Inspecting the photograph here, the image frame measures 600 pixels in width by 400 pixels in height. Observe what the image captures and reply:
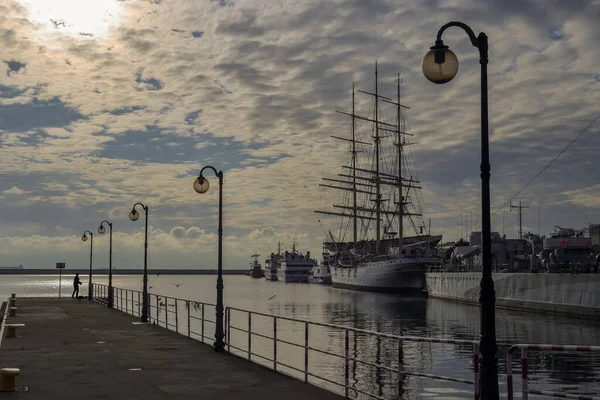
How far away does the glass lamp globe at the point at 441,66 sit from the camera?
10758 mm

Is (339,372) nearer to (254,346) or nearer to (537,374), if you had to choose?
(537,374)

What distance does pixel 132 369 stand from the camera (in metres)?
17.8

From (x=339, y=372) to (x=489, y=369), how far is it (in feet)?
73.0

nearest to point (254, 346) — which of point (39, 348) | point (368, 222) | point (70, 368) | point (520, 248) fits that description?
point (39, 348)

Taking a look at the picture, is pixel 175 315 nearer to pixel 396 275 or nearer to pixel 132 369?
pixel 132 369

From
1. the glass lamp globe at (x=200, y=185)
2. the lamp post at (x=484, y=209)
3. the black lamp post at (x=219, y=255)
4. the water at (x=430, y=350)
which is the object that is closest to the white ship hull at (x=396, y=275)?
the water at (x=430, y=350)

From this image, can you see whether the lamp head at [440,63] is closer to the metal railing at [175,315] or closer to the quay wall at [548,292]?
the metal railing at [175,315]

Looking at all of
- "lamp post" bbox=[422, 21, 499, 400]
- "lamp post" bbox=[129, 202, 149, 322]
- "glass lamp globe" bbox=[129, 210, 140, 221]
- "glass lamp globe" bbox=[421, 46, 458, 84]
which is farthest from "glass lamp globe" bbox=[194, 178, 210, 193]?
"glass lamp globe" bbox=[129, 210, 140, 221]

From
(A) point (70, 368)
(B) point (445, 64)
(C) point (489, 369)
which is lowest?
(A) point (70, 368)

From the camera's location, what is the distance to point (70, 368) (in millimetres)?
18016

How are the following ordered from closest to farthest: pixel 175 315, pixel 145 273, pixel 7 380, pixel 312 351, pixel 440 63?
pixel 440 63 → pixel 7 380 → pixel 145 273 → pixel 312 351 → pixel 175 315

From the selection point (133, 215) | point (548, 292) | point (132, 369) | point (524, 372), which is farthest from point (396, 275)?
point (524, 372)

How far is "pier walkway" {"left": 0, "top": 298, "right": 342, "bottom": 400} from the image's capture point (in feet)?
46.7

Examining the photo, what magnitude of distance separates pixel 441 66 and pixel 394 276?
122 metres
